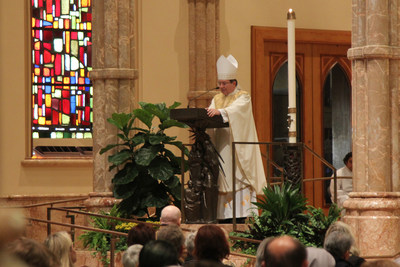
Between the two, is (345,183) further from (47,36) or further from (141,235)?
(141,235)

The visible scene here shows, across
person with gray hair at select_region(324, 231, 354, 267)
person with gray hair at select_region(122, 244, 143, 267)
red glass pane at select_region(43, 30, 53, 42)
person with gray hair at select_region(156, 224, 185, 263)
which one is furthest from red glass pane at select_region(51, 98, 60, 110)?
person with gray hair at select_region(122, 244, 143, 267)

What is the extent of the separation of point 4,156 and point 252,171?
3.66 m

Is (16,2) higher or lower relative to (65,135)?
higher

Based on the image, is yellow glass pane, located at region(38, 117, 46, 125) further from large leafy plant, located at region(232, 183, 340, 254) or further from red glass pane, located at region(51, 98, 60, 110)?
large leafy plant, located at region(232, 183, 340, 254)

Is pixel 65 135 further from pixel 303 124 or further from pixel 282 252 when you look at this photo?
pixel 282 252

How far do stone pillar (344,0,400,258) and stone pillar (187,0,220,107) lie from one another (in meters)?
3.25

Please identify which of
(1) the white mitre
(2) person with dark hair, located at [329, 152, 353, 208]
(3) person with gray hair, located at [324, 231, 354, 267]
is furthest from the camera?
(2) person with dark hair, located at [329, 152, 353, 208]

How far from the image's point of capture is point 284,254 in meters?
3.05

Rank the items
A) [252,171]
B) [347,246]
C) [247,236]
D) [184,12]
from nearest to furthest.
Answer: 1. [347,246]
2. [247,236]
3. [252,171]
4. [184,12]

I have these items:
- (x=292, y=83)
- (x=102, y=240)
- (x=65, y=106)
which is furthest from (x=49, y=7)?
(x=292, y=83)

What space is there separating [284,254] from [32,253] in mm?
873

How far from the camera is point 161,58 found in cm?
1133

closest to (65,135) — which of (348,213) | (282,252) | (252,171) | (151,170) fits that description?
(151,170)

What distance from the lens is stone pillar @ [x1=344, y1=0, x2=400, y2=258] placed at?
817cm
